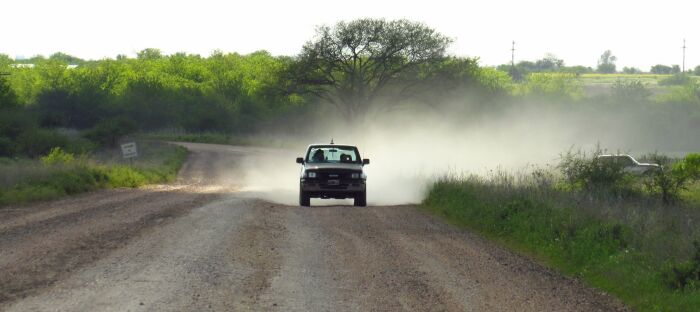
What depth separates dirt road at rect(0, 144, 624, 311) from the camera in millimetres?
10820

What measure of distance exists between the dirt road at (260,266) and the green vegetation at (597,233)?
0.62 meters

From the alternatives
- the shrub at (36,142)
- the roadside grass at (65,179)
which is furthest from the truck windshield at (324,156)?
the shrub at (36,142)

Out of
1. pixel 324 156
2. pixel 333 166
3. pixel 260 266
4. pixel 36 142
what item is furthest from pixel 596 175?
pixel 36 142

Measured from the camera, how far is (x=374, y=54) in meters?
83.2

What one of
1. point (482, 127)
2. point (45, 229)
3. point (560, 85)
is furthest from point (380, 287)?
point (560, 85)

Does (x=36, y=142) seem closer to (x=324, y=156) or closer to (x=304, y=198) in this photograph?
(x=324, y=156)

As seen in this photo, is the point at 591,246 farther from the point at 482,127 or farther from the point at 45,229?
the point at 482,127

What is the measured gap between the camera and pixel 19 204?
25125mm

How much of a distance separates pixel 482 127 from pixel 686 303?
266 ft

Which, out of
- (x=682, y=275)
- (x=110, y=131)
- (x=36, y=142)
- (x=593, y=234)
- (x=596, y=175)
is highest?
(x=682, y=275)

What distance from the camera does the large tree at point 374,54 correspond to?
8119 centimetres

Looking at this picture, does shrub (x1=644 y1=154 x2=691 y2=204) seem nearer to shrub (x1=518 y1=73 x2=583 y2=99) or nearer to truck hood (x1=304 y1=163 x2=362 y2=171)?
truck hood (x1=304 y1=163 x2=362 y2=171)

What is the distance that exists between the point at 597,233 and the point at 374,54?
6841 cm

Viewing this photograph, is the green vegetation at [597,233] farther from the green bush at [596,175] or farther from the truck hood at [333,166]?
the truck hood at [333,166]
